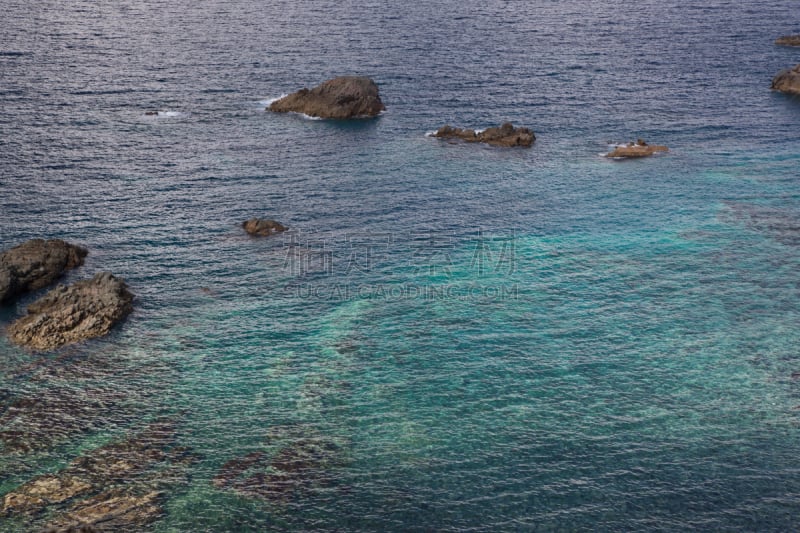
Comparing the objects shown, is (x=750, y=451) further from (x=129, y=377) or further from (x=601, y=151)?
(x=601, y=151)

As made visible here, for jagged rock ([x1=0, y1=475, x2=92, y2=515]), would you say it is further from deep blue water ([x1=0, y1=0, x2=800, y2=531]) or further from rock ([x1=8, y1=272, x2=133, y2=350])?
rock ([x1=8, y1=272, x2=133, y2=350])

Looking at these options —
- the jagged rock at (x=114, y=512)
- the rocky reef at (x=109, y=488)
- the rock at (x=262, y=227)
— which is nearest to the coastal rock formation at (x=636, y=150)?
the rock at (x=262, y=227)


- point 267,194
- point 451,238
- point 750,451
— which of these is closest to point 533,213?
point 451,238

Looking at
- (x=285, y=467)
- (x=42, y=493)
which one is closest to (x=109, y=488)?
Answer: (x=42, y=493)

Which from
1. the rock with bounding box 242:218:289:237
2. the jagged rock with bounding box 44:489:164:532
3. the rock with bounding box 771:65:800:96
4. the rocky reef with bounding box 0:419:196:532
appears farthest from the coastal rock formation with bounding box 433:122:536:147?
the jagged rock with bounding box 44:489:164:532

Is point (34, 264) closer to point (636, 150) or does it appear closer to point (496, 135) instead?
point (496, 135)

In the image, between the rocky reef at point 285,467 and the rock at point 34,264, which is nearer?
the rocky reef at point 285,467

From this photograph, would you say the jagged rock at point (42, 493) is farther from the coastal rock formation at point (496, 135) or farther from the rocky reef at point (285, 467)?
the coastal rock formation at point (496, 135)
